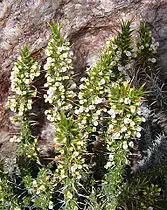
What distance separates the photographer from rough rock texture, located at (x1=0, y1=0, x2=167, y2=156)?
2762 millimetres

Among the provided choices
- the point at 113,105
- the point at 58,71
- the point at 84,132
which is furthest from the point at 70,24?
the point at 113,105

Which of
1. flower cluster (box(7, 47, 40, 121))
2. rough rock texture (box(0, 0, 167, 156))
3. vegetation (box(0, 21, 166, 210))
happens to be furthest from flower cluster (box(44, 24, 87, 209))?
rough rock texture (box(0, 0, 167, 156))

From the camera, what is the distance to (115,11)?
294cm

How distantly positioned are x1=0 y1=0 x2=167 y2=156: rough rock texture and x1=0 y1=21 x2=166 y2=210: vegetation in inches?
15.1

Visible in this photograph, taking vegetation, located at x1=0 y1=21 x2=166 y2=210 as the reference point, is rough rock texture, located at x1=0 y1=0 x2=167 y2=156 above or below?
above

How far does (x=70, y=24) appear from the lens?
2.89 metres

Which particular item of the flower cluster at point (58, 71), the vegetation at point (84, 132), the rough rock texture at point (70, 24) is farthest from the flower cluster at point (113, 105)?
the rough rock texture at point (70, 24)

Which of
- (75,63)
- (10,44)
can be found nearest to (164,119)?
(75,63)

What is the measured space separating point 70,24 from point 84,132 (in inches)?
40.3

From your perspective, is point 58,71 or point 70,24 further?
point 70,24

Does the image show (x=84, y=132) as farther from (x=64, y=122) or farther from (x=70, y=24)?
(x=70, y=24)

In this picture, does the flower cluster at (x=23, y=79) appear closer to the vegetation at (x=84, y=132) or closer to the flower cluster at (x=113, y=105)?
the vegetation at (x=84, y=132)

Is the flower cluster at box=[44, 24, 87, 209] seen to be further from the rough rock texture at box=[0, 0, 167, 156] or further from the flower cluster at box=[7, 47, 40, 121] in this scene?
the rough rock texture at box=[0, 0, 167, 156]

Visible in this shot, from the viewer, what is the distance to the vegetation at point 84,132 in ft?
6.99
